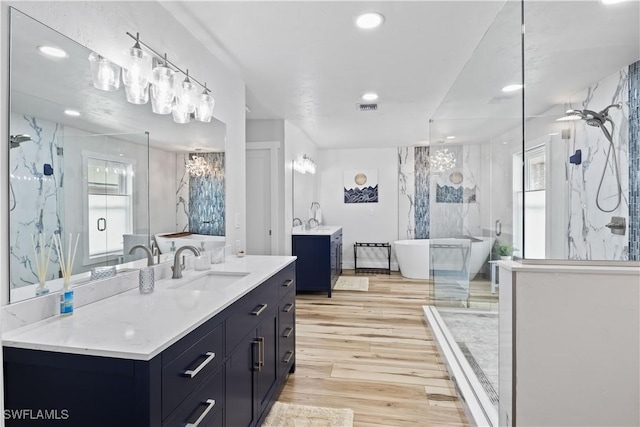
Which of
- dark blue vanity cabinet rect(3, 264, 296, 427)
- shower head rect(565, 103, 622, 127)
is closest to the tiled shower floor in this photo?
shower head rect(565, 103, 622, 127)

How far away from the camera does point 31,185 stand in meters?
1.26

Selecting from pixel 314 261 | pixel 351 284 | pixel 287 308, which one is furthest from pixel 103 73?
pixel 351 284

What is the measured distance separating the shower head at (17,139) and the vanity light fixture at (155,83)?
1.42 feet

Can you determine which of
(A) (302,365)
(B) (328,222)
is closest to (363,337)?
(A) (302,365)

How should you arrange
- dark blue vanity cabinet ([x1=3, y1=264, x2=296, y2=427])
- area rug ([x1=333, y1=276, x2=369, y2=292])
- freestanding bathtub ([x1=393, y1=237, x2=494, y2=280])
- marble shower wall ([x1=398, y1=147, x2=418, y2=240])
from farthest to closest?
marble shower wall ([x1=398, y1=147, x2=418, y2=240])
area rug ([x1=333, y1=276, x2=369, y2=292])
freestanding bathtub ([x1=393, y1=237, x2=494, y2=280])
dark blue vanity cabinet ([x1=3, y1=264, x2=296, y2=427])

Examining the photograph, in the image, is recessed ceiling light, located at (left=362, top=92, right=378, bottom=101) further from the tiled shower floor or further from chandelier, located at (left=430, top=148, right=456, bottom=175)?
the tiled shower floor

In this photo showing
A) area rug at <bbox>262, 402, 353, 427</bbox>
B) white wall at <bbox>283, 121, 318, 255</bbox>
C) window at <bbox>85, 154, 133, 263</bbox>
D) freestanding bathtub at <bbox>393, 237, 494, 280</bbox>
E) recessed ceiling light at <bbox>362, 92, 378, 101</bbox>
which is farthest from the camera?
white wall at <bbox>283, 121, 318, 255</bbox>

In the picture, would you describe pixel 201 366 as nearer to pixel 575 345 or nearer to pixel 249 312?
pixel 249 312

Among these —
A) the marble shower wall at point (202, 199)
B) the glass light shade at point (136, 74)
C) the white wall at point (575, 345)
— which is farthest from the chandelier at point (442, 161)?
the glass light shade at point (136, 74)

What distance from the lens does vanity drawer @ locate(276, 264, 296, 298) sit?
90.9 inches

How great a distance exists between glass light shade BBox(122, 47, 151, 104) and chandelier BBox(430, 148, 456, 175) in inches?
109

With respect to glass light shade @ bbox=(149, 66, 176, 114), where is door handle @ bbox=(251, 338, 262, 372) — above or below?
below

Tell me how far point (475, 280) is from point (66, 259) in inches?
110

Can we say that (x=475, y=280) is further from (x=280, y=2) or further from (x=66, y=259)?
(x=66, y=259)
